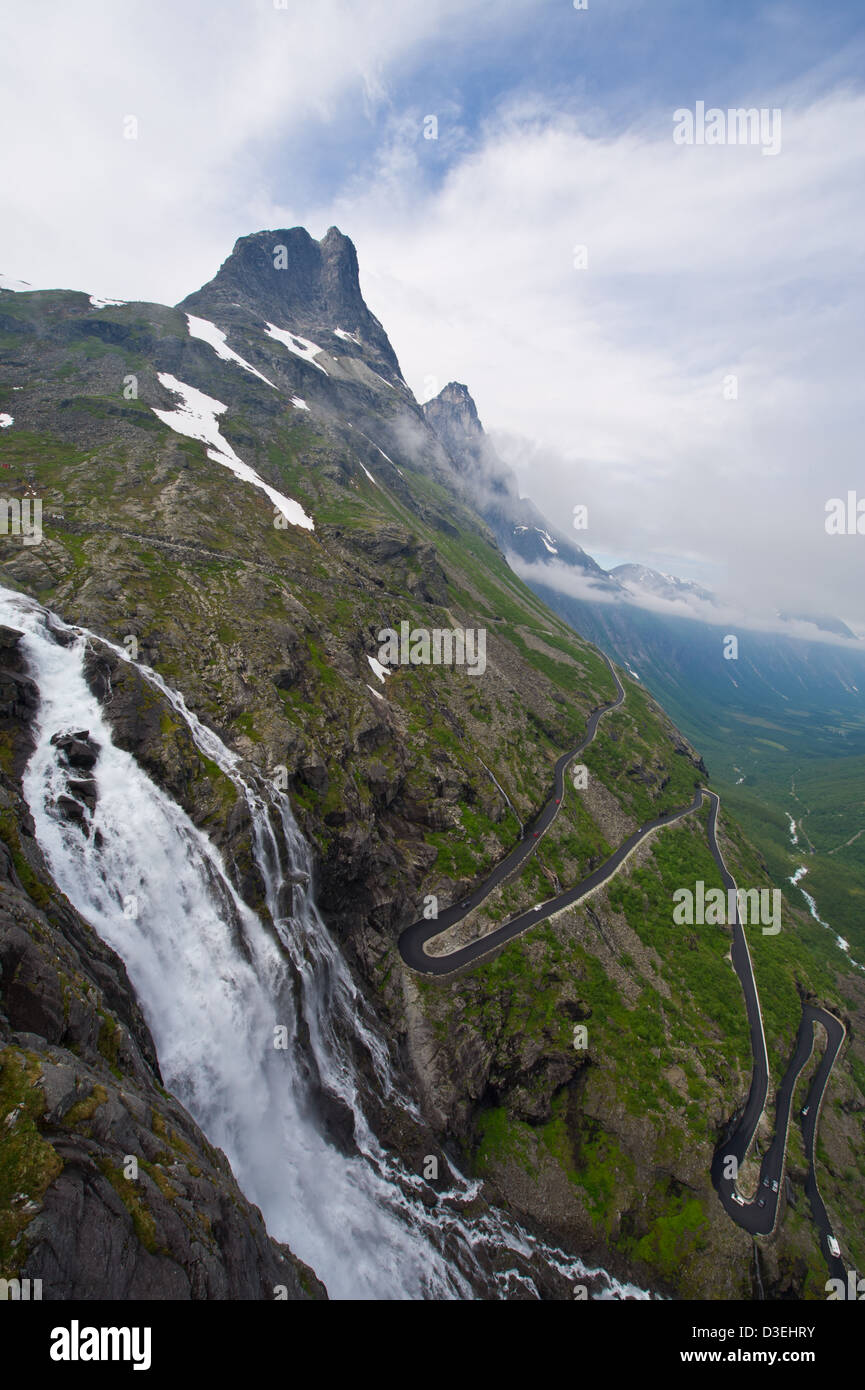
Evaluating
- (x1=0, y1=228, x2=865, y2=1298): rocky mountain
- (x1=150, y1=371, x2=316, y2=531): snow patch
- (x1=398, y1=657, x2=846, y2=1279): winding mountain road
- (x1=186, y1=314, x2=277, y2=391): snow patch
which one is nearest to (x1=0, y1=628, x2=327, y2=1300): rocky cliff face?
(x1=0, y1=228, x2=865, y2=1298): rocky mountain

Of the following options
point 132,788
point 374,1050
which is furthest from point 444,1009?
point 132,788

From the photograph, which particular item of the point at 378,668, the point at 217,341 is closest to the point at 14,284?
the point at 217,341

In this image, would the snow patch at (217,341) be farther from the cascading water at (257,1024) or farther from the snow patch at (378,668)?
the cascading water at (257,1024)

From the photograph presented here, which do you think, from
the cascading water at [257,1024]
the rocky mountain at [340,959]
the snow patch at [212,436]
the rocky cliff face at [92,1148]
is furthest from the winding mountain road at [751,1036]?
the snow patch at [212,436]

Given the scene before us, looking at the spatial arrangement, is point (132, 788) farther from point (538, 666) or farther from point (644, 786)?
point (538, 666)

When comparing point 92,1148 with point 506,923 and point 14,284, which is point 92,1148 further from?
point 14,284

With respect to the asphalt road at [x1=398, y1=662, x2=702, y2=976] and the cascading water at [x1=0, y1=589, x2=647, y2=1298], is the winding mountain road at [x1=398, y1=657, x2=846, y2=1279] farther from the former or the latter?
the cascading water at [x1=0, y1=589, x2=647, y2=1298]
